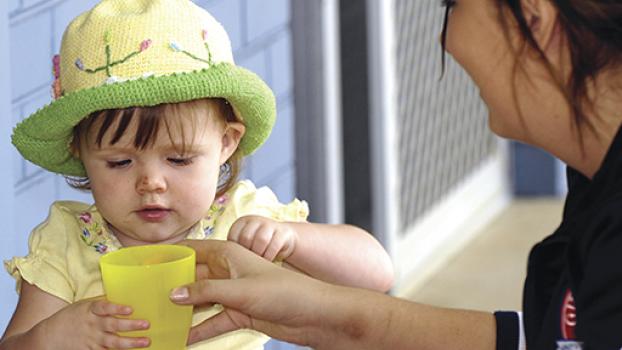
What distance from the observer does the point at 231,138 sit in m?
2.10

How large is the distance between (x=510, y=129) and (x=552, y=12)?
0.21 meters

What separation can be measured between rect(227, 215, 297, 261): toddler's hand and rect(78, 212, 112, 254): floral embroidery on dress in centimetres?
21

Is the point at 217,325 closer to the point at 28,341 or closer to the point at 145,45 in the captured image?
the point at 28,341

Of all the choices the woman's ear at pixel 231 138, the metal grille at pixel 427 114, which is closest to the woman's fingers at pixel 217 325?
the woman's ear at pixel 231 138

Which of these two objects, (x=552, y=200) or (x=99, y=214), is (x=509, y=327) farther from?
(x=552, y=200)

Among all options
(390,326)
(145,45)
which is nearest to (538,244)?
(390,326)

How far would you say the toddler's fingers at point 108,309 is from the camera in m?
1.64

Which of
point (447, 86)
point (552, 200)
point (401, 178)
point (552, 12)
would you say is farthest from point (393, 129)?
point (552, 12)

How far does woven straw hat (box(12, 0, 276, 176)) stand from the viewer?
6.15ft

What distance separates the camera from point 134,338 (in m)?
1.68

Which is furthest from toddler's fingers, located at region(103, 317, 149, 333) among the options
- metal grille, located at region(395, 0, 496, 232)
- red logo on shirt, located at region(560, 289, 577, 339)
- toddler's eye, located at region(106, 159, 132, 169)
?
metal grille, located at region(395, 0, 496, 232)

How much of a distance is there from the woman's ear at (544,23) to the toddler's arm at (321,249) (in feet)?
1.94

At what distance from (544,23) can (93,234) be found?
85cm

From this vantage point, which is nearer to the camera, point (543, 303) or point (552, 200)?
point (543, 303)
